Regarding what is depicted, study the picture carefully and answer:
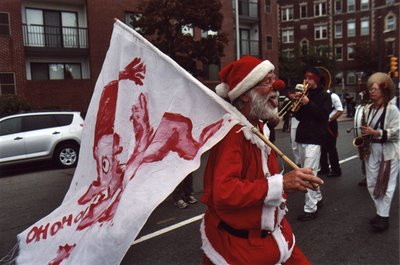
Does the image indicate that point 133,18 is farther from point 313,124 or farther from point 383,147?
point 383,147

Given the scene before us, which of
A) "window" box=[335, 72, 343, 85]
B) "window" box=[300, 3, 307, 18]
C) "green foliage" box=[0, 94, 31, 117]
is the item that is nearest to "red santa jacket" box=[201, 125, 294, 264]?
"green foliage" box=[0, 94, 31, 117]

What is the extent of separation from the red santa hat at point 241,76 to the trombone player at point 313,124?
3008 millimetres

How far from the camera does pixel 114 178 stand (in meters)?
2.51

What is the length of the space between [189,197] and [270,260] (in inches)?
169

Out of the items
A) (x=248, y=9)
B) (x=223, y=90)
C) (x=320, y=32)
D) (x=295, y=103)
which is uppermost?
(x=320, y=32)

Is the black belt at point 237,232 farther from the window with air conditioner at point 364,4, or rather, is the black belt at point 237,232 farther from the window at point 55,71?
the window with air conditioner at point 364,4

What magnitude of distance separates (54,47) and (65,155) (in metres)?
11.5

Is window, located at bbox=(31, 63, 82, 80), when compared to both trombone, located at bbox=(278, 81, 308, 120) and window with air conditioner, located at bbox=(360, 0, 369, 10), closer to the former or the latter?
trombone, located at bbox=(278, 81, 308, 120)

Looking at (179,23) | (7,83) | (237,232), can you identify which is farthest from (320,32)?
(237,232)

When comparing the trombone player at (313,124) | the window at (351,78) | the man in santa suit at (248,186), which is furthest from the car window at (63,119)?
the window at (351,78)

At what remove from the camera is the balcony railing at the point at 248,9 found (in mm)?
30173

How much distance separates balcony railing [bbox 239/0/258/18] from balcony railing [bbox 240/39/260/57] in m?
1.97

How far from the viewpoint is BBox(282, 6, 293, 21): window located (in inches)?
2448

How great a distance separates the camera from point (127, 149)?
2.55 m
